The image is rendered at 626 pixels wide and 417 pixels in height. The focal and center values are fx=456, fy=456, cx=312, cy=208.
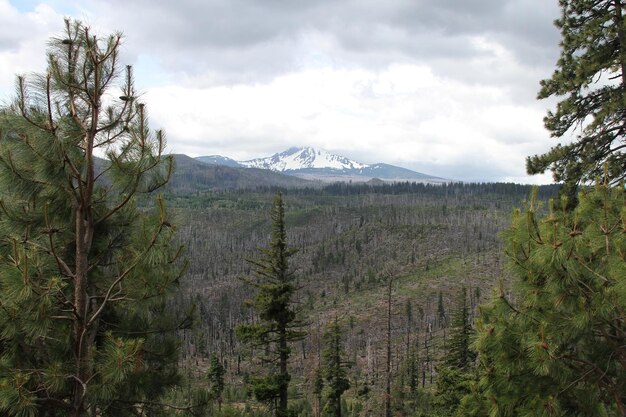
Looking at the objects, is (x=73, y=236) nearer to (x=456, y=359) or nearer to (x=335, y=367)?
(x=335, y=367)

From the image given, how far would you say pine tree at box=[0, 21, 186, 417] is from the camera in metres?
5.68

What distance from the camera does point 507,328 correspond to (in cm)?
668

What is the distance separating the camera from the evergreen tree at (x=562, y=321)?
5945 millimetres

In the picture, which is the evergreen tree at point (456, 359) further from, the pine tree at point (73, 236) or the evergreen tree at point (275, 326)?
the pine tree at point (73, 236)

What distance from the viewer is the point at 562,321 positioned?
246 inches

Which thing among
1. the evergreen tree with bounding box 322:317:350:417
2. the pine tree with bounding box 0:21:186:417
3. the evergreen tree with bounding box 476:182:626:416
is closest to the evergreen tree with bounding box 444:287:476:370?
the evergreen tree with bounding box 322:317:350:417


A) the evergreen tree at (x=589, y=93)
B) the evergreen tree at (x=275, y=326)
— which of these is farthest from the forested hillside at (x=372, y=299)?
the evergreen tree at (x=589, y=93)

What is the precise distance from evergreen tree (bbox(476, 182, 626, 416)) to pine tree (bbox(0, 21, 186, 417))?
5117 mm

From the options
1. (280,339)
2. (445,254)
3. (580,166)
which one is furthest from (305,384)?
(445,254)

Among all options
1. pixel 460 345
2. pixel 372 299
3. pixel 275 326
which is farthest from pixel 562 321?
pixel 372 299

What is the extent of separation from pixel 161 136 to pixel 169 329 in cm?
328

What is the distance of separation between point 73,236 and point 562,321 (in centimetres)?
720

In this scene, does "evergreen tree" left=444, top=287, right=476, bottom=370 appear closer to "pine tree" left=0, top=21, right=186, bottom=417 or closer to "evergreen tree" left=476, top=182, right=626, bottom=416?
"evergreen tree" left=476, top=182, right=626, bottom=416

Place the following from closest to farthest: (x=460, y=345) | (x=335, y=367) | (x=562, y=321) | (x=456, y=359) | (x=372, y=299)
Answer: (x=562, y=321) → (x=335, y=367) → (x=460, y=345) → (x=456, y=359) → (x=372, y=299)
